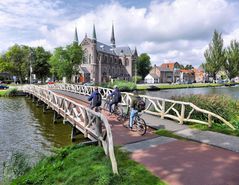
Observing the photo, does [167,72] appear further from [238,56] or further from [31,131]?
[31,131]

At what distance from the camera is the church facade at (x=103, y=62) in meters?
77.1

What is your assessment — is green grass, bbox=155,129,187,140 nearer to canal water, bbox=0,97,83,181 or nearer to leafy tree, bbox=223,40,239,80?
canal water, bbox=0,97,83,181

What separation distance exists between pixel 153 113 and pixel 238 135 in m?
5.17

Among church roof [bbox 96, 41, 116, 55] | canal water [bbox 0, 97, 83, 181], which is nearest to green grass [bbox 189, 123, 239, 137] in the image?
canal water [bbox 0, 97, 83, 181]

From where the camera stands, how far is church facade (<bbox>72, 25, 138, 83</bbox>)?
77.1m

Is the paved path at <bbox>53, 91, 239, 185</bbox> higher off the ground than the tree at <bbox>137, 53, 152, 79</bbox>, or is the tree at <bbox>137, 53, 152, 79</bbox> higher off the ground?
the tree at <bbox>137, 53, 152, 79</bbox>

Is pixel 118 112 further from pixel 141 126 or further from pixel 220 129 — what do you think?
pixel 220 129

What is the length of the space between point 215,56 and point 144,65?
42.7 metres

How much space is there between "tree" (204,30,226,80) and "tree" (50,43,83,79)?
136ft

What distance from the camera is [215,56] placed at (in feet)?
224

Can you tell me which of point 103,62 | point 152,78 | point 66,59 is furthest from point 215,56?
point 66,59

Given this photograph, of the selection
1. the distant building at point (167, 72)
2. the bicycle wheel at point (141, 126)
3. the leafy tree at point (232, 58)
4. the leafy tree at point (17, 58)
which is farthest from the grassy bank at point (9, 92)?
the distant building at point (167, 72)

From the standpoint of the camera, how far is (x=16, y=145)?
36.7ft

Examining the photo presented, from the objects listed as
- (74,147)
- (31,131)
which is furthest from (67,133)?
(74,147)
